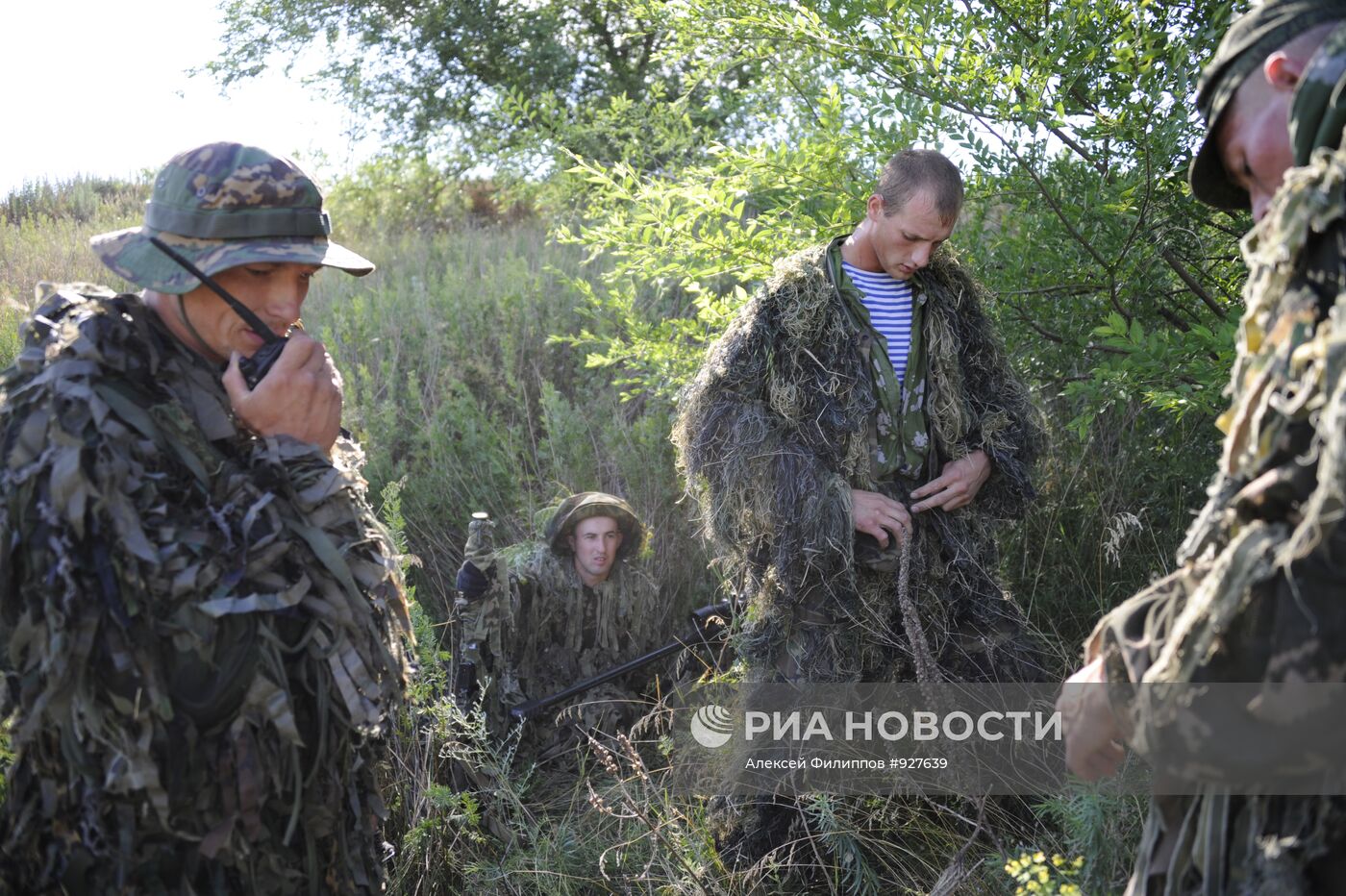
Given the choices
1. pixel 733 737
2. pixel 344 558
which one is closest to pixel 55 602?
pixel 344 558

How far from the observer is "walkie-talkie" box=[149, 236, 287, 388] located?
6.91 feet

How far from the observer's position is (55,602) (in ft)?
5.95

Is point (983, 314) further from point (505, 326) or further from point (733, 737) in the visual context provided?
point (505, 326)

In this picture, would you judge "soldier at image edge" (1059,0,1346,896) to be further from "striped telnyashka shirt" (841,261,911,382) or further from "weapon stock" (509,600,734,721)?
"weapon stock" (509,600,734,721)

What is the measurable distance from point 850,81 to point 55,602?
3.35 meters

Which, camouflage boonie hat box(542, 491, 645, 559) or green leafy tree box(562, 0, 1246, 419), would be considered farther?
camouflage boonie hat box(542, 491, 645, 559)

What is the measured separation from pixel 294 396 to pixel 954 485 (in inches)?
83.9

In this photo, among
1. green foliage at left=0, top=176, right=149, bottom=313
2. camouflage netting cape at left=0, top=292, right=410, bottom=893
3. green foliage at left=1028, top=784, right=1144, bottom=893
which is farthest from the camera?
green foliage at left=0, top=176, right=149, bottom=313

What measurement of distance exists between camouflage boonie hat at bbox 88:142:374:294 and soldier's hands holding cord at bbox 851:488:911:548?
5.98ft

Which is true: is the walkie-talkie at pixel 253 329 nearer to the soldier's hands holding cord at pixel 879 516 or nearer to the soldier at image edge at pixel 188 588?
the soldier at image edge at pixel 188 588

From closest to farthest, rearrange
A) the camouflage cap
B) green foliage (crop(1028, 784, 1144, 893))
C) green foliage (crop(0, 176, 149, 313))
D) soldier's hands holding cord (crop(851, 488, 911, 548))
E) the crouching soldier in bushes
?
the camouflage cap → green foliage (crop(1028, 784, 1144, 893)) → soldier's hands holding cord (crop(851, 488, 911, 548)) → the crouching soldier in bushes → green foliage (crop(0, 176, 149, 313))

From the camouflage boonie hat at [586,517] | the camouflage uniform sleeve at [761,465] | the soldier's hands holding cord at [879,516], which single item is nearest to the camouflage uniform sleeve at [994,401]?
the soldier's hands holding cord at [879,516]

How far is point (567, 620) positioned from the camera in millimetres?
5281

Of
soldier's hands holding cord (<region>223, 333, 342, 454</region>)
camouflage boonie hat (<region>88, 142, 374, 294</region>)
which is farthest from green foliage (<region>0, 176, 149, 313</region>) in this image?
soldier's hands holding cord (<region>223, 333, 342, 454</region>)
